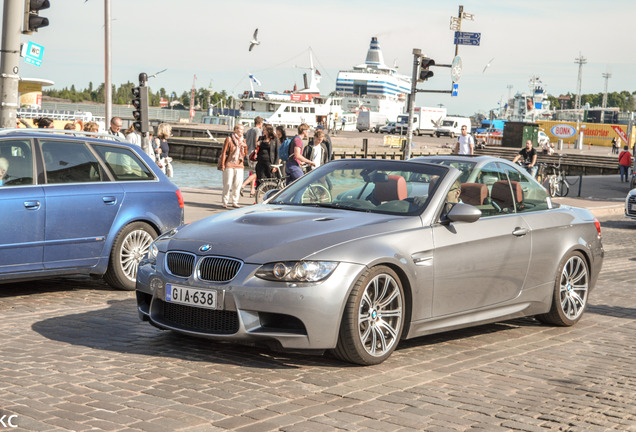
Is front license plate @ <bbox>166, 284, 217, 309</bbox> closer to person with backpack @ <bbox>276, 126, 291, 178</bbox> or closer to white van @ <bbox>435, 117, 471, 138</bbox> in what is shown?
person with backpack @ <bbox>276, 126, 291, 178</bbox>

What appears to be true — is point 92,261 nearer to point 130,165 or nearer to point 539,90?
point 130,165

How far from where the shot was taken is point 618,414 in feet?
17.8

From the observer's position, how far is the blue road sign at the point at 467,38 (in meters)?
25.8

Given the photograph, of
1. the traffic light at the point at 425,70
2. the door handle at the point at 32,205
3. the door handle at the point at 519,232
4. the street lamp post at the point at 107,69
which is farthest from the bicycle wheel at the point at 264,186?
the door handle at the point at 519,232

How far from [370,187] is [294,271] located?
5.17 feet

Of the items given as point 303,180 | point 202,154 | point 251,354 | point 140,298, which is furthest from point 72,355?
point 202,154

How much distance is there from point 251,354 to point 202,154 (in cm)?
6638

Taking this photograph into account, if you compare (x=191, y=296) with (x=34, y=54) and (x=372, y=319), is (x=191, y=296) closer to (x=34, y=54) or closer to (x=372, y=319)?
(x=372, y=319)

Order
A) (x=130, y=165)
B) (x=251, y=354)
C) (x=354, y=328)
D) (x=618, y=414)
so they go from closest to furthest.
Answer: (x=618, y=414), (x=354, y=328), (x=251, y=354), (x=130, y=165)

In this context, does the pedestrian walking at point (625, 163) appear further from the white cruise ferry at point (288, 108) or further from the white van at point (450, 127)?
the white cruise ferry at point (288, 108)

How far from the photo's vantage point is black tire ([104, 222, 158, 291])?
30.8 feet

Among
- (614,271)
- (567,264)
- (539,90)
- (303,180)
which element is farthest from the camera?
(539,90)

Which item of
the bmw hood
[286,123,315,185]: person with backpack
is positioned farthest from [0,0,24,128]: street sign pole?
[286,123,315,185]: person with backpack

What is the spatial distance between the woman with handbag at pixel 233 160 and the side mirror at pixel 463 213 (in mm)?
12209
